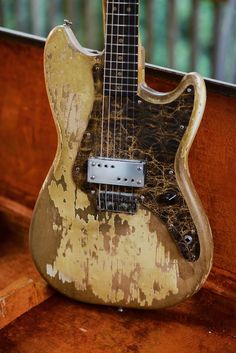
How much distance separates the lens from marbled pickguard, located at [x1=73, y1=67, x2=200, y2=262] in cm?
134

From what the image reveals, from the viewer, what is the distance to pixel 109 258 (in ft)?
4.75

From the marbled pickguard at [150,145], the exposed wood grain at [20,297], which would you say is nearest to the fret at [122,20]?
the marbled pickguard at [150,145]

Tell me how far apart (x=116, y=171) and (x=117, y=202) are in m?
0.07

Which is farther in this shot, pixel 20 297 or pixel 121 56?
pixel 20 297

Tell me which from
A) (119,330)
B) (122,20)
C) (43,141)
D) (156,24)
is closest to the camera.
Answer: (122,20)

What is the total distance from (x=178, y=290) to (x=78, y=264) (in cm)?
23

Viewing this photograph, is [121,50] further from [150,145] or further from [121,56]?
[150,145]

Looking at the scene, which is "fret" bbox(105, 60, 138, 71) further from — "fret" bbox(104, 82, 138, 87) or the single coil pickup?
the single coil pickup

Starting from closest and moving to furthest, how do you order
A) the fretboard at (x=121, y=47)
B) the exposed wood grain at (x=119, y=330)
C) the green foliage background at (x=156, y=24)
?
the fretboard at (x=121, y=47) < the exposed wood grain at (x=119, y=330) < the green foliage background at (x=156, y=24)

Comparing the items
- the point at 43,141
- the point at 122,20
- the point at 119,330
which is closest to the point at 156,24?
the point at 43,141

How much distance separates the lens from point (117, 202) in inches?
55.4

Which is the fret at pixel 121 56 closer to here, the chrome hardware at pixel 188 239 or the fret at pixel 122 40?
the fret at pixel 122 40

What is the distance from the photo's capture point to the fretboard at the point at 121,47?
131 centimetres

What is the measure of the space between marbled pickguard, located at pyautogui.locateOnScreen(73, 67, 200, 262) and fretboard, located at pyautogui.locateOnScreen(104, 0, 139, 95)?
0.02 m
